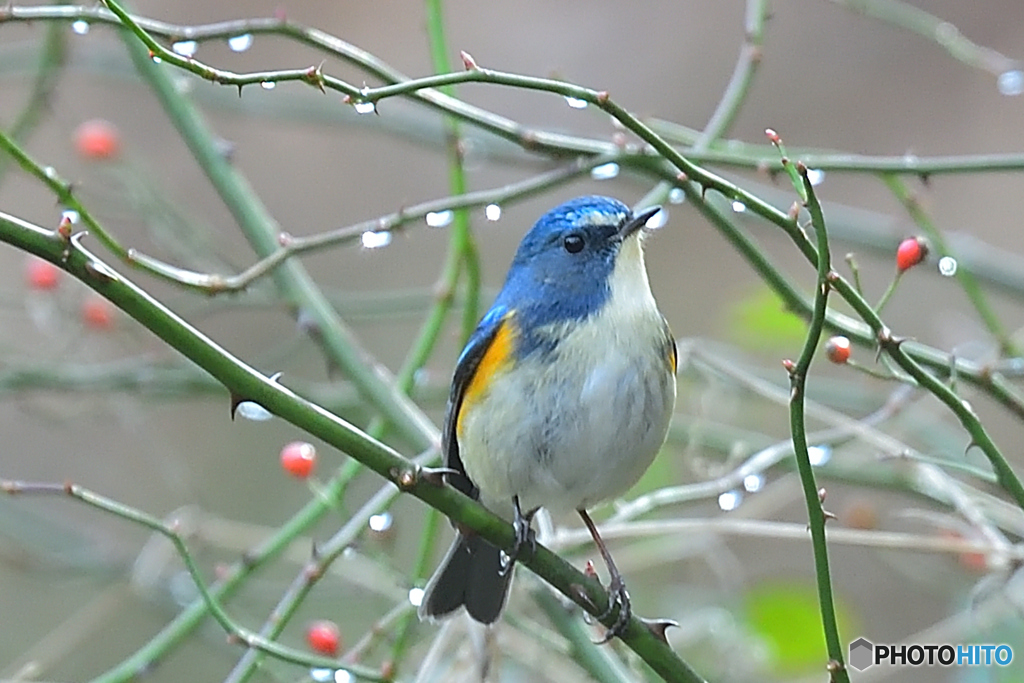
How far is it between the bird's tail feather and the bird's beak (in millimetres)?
503

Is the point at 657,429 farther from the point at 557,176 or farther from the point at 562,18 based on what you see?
the point at 562,18

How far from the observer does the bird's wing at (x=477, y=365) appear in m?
1.98

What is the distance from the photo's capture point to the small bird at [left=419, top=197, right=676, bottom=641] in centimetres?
191

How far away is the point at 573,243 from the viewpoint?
2068 mm

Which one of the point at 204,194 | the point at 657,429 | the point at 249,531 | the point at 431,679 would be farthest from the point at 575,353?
the point at 204,194

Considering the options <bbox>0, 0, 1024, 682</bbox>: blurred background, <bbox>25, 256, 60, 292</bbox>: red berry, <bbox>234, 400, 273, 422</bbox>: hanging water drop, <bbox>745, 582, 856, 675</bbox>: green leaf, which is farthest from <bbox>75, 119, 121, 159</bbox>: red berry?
<bbox>745, 582, 856, 675</bbox>: green leaf

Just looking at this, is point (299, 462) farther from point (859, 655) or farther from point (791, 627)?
point (859, 655)

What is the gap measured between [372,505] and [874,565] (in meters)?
2.91

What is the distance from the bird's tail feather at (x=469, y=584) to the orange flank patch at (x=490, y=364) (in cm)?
20

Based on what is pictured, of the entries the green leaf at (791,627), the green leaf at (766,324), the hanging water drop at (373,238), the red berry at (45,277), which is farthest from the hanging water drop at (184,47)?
the green leaf at (791,627)

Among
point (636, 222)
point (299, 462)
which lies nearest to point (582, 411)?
point (636, 222)

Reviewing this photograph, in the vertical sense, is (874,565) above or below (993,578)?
above

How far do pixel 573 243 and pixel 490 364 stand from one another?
0.78 ft

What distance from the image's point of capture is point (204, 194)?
17.1 feet
